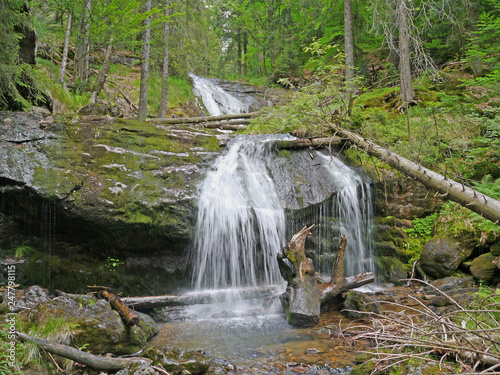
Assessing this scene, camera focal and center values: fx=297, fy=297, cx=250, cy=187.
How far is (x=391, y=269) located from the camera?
Result: 7371 millimetres

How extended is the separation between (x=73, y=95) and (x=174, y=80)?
813 centimetres

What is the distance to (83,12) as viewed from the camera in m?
9.16

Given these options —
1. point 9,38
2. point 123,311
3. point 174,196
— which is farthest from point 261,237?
point 9,38

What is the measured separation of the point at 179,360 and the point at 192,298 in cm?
236

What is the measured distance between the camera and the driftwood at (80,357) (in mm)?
2895

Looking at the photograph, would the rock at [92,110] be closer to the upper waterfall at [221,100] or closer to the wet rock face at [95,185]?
the wet rock face at [95,185]

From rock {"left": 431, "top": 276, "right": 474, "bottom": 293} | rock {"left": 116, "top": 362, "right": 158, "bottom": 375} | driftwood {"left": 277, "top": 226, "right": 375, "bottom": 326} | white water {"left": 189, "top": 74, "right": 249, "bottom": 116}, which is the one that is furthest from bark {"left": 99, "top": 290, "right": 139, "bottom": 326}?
white water {"left": 189, "top": 74, "right": 249, "bottom": 116}

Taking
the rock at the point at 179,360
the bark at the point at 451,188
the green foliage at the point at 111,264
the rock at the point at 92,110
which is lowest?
the rock at the point at 179,360

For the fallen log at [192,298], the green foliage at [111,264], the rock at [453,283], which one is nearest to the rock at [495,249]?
the rock at [453,283]

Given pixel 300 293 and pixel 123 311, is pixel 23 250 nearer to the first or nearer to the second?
pixel 123 311

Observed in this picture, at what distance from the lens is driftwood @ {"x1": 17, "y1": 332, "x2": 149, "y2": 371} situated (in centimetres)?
289

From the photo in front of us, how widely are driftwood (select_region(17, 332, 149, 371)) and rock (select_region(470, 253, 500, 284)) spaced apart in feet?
21.2

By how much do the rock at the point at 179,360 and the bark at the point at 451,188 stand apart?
12.5ft

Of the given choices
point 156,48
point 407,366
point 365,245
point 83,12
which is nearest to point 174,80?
point 156,48
